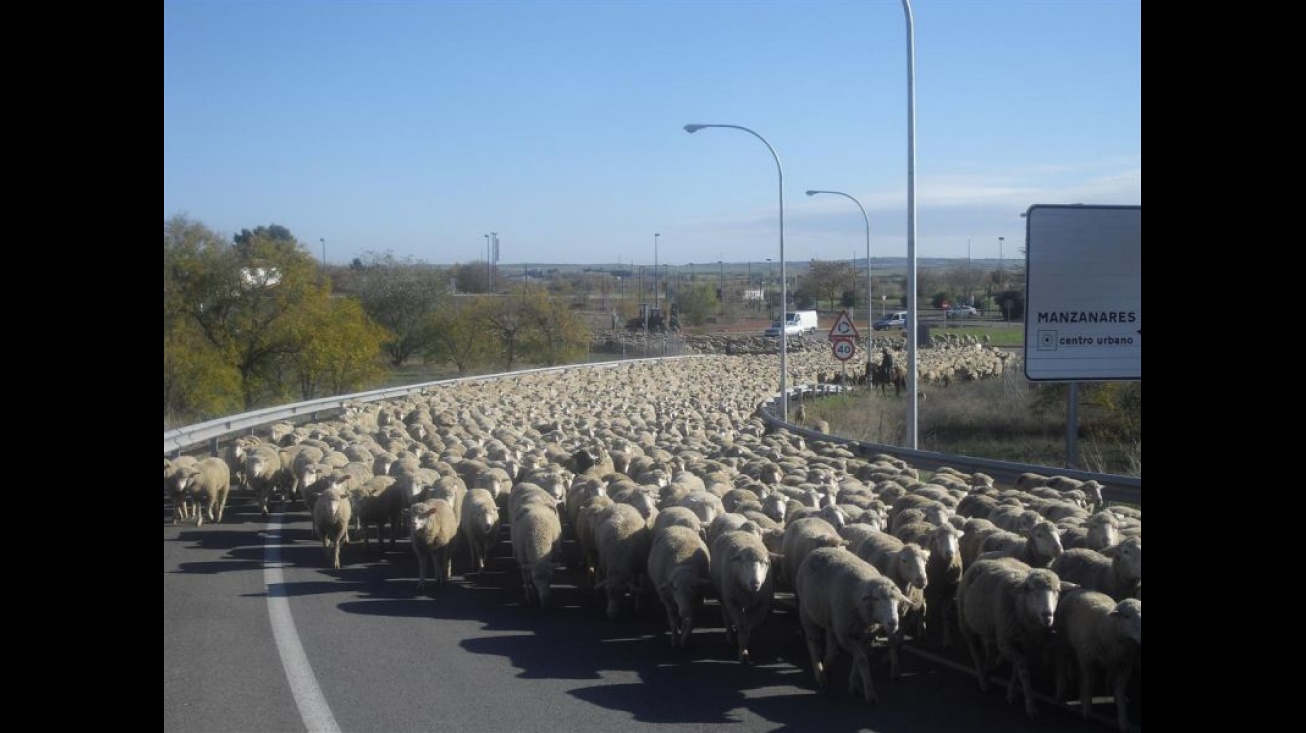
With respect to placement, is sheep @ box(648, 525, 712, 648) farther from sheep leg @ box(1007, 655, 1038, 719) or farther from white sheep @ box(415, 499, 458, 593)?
sheep leg @ box(1007, 655, 1038, 719)

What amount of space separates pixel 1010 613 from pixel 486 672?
12.5 feet

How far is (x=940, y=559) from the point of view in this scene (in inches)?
386

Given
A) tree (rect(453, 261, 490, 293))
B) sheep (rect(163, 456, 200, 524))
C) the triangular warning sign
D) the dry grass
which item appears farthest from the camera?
tree (rect(453, 261, 490, 293))

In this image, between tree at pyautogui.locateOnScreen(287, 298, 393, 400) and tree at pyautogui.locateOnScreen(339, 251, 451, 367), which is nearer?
tree at pyautogui.locateOnScreen(287, 298, 393, 400)

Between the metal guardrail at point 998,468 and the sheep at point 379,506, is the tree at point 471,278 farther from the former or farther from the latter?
the sheep at point 379,506

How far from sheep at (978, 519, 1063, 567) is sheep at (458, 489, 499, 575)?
553 cm

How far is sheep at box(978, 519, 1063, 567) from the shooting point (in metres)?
9.52

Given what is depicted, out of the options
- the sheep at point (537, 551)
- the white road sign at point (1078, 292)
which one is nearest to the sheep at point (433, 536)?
the sheep at point (537, 551)

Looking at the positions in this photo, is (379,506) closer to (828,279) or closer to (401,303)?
(401,303)

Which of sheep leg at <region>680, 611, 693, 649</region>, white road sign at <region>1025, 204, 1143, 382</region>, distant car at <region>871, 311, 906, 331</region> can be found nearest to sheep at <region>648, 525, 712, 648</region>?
sheep leg at <region>680, 611, 693, 649</region>

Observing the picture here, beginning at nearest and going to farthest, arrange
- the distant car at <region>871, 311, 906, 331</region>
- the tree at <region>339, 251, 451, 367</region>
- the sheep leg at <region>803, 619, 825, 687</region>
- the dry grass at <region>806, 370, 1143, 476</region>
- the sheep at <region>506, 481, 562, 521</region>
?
the sheep leg at <region>803, 619, 825, 687</region>, the sheep at <region>506, 481, 562, 521</region>, the dry grass at <region>806, 370, 1143, 476</region>, the tree at <region>339, 251, 451, 367</region>, the distant car at <region>871, 311, 906, 331</region>

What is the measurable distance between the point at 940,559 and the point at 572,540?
5463 millimetres
